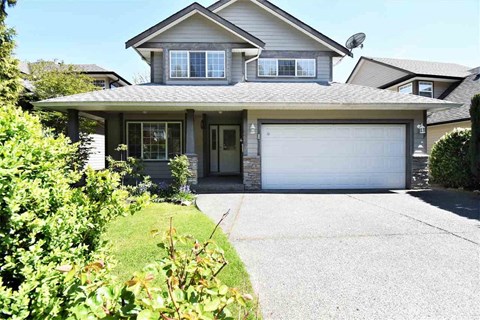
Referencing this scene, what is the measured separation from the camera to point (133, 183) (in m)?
11.6

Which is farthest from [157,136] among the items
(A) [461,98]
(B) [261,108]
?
(A) [461,98]

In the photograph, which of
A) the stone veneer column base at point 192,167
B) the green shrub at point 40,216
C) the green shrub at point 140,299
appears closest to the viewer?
the green shrub at point 140,299

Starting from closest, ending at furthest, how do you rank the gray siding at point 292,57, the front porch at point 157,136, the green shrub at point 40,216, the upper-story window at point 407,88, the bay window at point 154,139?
1. the green shrub at point 40,216
2. the front porch at point 157,136
3. the bay window at point 154,139
4. the gray siding at point 292,57
5. the upper-story window at point 407,88

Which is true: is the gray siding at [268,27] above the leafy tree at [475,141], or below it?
above

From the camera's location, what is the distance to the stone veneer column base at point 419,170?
10430mm

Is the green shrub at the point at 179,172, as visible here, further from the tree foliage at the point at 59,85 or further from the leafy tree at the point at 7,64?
the tree foliage at the point at 59,85

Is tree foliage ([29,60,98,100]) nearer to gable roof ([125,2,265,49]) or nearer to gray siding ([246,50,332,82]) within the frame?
gable roof ([125,2,265,49])

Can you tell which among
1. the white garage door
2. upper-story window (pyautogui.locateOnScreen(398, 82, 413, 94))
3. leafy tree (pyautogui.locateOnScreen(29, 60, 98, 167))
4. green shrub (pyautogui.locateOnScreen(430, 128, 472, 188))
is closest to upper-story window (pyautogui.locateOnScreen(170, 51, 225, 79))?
the white garage door

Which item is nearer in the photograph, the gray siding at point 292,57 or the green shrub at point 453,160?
the green shrub at point 453,160

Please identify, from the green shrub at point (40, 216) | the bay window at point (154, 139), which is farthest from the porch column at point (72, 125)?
the green shrub at point (40, 216)

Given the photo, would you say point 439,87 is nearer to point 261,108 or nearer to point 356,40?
point 356,40

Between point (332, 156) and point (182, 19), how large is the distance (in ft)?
26.7

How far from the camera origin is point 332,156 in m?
10.6

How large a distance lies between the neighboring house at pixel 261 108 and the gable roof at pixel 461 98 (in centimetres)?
539
